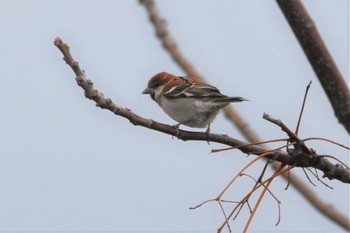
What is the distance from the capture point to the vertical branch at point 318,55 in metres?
2.56

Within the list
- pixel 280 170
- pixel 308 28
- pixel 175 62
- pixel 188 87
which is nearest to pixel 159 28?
pixel 175 62

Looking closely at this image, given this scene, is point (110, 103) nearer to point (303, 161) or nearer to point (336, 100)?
point (303, 161)

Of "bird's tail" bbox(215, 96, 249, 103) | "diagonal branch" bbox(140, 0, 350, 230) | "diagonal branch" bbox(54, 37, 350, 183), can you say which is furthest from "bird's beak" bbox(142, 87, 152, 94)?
"diagonal branch" bbox(54, 37, 350, 183)

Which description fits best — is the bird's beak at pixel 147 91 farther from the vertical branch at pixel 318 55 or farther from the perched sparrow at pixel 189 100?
the vertical branch at pixel 318 55

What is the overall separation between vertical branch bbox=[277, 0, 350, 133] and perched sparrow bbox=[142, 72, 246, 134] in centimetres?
170

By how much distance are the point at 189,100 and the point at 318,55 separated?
7.95 feet

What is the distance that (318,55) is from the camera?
8.40 feet

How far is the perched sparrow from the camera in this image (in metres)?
4.70

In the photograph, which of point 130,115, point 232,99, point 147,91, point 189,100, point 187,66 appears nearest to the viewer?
point 130,115

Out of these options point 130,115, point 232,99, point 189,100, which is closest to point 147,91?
point 189,100

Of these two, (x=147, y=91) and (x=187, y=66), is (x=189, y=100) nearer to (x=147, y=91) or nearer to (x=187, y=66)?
(x=147, y=91)

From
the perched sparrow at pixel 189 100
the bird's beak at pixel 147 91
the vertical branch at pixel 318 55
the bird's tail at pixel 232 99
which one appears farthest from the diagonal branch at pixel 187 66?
the bird's beak at pixel 147 91

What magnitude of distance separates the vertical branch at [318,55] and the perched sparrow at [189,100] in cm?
170

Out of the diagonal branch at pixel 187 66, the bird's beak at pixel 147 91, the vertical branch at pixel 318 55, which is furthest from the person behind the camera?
the bird's beak at pixel 147 91
